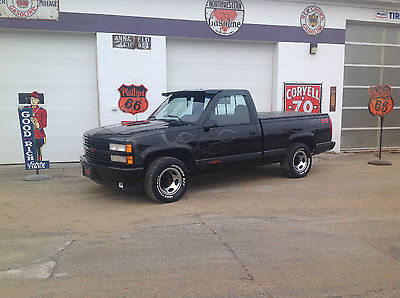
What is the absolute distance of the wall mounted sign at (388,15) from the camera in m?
11.6

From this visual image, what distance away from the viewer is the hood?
5711 mm

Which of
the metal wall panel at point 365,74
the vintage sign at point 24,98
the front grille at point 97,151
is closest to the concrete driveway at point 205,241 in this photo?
the front grille at point 97,151

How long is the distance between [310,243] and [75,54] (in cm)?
786

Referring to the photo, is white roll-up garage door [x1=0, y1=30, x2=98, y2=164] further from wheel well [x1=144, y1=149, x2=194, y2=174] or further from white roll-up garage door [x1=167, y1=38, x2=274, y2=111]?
wheel well [x1=144, y1=149, x2=194, y2=174]

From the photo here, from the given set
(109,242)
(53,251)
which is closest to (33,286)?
(53,251)

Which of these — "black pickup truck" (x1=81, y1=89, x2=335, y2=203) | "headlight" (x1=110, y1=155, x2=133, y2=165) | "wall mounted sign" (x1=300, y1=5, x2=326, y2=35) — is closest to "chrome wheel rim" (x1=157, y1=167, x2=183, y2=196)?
"black pickup truck" (x1=81, y1=89, x2=335, y2=203)

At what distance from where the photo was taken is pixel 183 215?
5.39m

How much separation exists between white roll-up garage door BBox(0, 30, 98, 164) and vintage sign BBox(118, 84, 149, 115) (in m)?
0.76

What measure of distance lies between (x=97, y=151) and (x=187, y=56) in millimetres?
5328

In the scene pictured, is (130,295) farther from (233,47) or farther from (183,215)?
(233,47)

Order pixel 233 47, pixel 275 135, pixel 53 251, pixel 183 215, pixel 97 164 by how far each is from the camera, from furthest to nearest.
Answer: pixel 233 47 → pixel 275 135 → pixel 97 164 → pixel 183 215 → pixel 53 251

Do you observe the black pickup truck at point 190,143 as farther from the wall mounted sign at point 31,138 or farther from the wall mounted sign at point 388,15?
the wall mounted sign at point 388,15

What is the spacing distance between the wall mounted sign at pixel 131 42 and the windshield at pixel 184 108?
301cm

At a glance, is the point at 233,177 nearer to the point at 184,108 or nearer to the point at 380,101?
the point at 184,108
